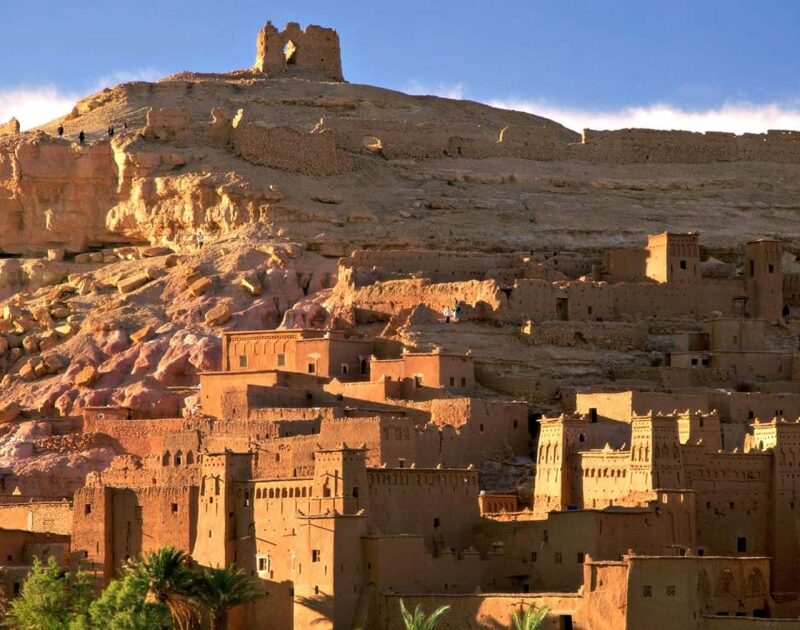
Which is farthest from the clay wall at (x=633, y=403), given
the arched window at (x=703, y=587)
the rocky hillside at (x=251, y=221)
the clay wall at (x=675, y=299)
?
the arched window at (x=703, y=587)

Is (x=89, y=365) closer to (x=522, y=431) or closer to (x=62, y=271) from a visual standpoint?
(x=62, y=271)

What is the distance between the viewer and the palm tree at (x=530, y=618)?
51.0m

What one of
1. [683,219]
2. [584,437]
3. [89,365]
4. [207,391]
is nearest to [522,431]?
[584,437]

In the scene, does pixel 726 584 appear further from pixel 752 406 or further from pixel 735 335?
pixel 735 335

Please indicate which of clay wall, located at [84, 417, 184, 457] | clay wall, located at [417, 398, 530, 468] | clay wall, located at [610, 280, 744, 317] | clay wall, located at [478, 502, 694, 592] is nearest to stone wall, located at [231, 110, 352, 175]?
clay wall, located at [610, 280, 744, 317]

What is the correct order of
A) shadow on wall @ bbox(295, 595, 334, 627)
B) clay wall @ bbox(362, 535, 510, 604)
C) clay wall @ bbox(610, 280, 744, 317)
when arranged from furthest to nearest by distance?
clay wall @ bbox(610, 280, 744, 317) → clay wall @ bbox(362, 535, 510, 604) → shadow on wall @ bbox(295, 595, 334, 627)

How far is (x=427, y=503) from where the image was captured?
2239 inches

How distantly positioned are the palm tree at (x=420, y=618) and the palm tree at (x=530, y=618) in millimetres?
1451

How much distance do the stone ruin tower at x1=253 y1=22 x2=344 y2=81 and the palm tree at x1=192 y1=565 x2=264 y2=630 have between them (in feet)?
132

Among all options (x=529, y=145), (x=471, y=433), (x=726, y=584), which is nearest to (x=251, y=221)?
(x=529, y=145)

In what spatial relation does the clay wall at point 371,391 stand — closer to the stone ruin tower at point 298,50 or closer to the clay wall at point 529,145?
the clay wall at point 529,145

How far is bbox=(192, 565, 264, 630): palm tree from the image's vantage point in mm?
54688

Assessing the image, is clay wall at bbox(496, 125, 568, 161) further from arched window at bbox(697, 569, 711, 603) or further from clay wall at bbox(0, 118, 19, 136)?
arched window at bbox(697, 569, 711, 603)

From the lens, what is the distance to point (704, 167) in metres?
83.2
